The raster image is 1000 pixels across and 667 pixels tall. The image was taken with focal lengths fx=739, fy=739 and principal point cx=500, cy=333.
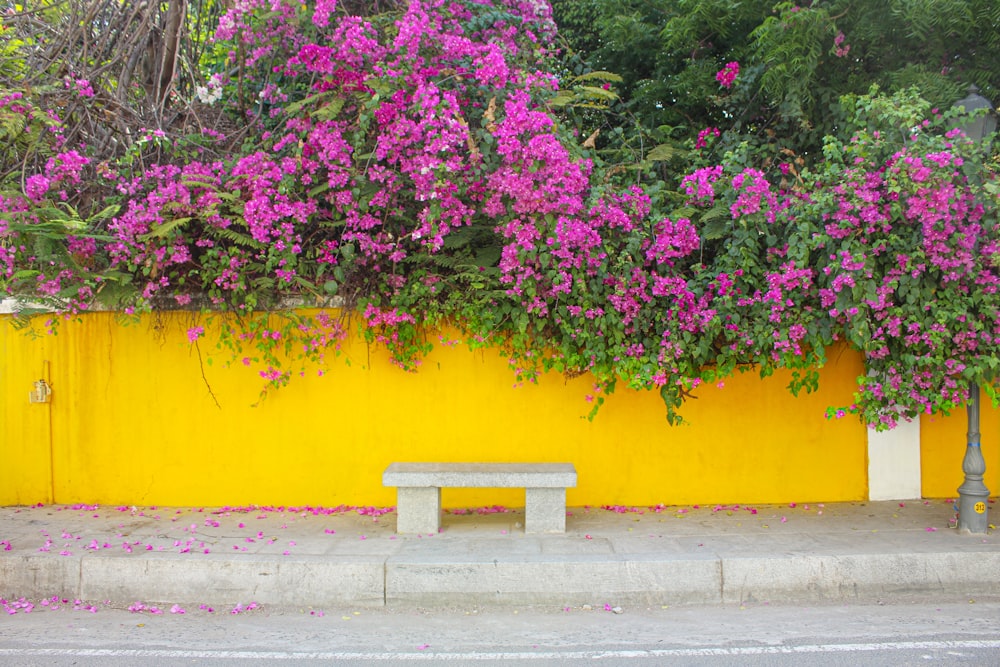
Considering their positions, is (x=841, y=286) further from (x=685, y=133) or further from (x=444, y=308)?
(x=685, y=133)

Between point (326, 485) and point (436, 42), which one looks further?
point (326, 485)

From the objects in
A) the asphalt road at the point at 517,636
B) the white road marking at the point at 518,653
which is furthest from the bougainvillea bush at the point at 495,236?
the white road marking at the point at 518,653

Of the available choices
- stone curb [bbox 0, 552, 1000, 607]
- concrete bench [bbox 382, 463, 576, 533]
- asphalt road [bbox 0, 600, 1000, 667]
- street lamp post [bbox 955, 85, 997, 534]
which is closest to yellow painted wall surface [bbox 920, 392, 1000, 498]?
street lamp post [bbox 955, 85, 997, 534]

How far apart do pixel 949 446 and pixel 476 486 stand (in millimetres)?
4401

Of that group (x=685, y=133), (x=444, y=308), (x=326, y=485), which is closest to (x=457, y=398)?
(x=444, y=308)

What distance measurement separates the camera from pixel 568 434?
6.73 m

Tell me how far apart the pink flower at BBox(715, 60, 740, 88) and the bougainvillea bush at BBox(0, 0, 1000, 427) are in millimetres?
1837

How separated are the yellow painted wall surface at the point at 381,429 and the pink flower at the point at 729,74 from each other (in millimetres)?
3249

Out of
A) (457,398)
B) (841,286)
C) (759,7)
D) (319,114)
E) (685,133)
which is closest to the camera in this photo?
(841,286)

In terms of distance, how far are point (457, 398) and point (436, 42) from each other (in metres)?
3.07

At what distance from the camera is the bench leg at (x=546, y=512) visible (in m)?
5.98

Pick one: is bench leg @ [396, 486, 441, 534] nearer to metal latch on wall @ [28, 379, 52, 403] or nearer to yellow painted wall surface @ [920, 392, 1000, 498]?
metal latch on wall @ [28, 379, 52, 403]

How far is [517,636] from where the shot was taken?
4.59 metres

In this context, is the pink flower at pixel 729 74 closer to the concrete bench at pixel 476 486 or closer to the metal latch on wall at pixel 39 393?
the concrete bench at pixel 476 486
